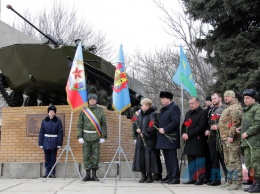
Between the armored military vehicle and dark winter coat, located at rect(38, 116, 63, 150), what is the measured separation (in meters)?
1.74

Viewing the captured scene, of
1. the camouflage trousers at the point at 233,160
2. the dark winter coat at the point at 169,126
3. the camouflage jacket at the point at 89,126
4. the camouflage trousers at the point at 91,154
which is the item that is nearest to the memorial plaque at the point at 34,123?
the camouflage jacket at the point at 89,126

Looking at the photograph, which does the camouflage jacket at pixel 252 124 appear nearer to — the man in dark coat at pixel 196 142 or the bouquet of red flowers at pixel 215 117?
the bouquet of red flowers at pixel 215 117

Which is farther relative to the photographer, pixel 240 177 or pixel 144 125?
pixel 144 125

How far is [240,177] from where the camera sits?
654cm

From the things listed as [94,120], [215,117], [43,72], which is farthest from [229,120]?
[43,72]

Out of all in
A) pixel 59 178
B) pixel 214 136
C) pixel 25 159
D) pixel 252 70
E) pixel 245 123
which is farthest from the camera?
pixel 252 70

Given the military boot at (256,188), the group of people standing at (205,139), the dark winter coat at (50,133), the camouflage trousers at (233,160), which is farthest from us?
the dark winter coat at (50,133)

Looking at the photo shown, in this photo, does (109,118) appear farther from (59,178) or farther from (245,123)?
(245,123)

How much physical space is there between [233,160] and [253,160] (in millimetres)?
411

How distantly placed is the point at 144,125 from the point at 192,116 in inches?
38.2

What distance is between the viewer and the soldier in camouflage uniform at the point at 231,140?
6547 mm

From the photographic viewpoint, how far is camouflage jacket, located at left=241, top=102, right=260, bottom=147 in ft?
20.6

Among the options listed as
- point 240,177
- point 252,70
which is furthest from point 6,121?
point 252,70

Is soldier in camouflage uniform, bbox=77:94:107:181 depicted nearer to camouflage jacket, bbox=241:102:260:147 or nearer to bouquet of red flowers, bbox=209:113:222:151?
bouquet of red flowers, bbox=209:113:222:151
